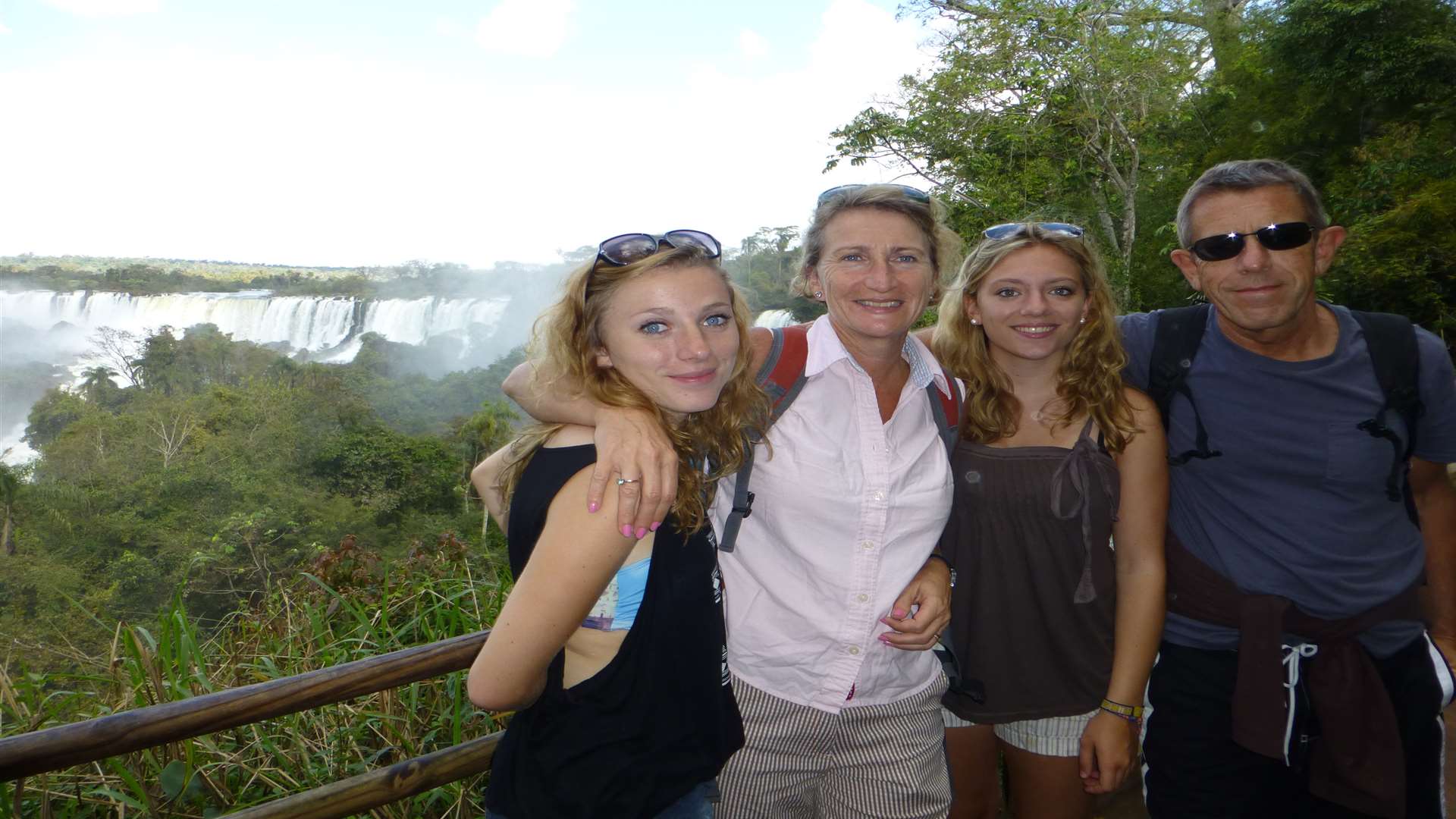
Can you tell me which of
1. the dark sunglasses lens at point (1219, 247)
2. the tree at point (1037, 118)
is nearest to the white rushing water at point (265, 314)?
the tree at point (1037, 118)

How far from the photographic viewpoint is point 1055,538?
5.47ft

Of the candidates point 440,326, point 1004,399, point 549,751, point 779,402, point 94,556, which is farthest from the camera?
point 440,326

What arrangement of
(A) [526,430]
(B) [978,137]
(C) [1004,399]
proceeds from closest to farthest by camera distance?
(A) [526,430] < (C) [1004,399] < (B) [978,137]

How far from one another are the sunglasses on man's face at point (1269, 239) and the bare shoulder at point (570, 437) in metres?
1.33

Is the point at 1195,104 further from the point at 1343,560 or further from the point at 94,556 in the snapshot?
the point at 94,556

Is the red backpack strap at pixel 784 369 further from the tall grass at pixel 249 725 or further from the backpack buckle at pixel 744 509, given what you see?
the tall grass at pixel 249 725

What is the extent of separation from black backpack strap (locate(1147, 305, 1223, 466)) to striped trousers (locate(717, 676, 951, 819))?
75 centimetres

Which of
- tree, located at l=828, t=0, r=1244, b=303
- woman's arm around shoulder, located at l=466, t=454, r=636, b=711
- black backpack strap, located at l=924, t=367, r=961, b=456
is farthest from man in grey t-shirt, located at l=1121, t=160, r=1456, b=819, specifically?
tree, located at l=828, t=0, r=1244, b=303

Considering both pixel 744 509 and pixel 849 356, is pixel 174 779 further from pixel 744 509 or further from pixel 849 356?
pixel 849 356

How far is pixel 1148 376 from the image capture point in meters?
1.79

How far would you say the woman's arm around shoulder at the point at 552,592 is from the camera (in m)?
1.11

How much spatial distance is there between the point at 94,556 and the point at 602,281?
24995 millimetres

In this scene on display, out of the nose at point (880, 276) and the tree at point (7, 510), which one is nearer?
the nose at point (880, 276)

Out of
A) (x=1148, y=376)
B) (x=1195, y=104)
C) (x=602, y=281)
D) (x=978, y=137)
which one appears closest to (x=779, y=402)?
(x=602, y=281)
